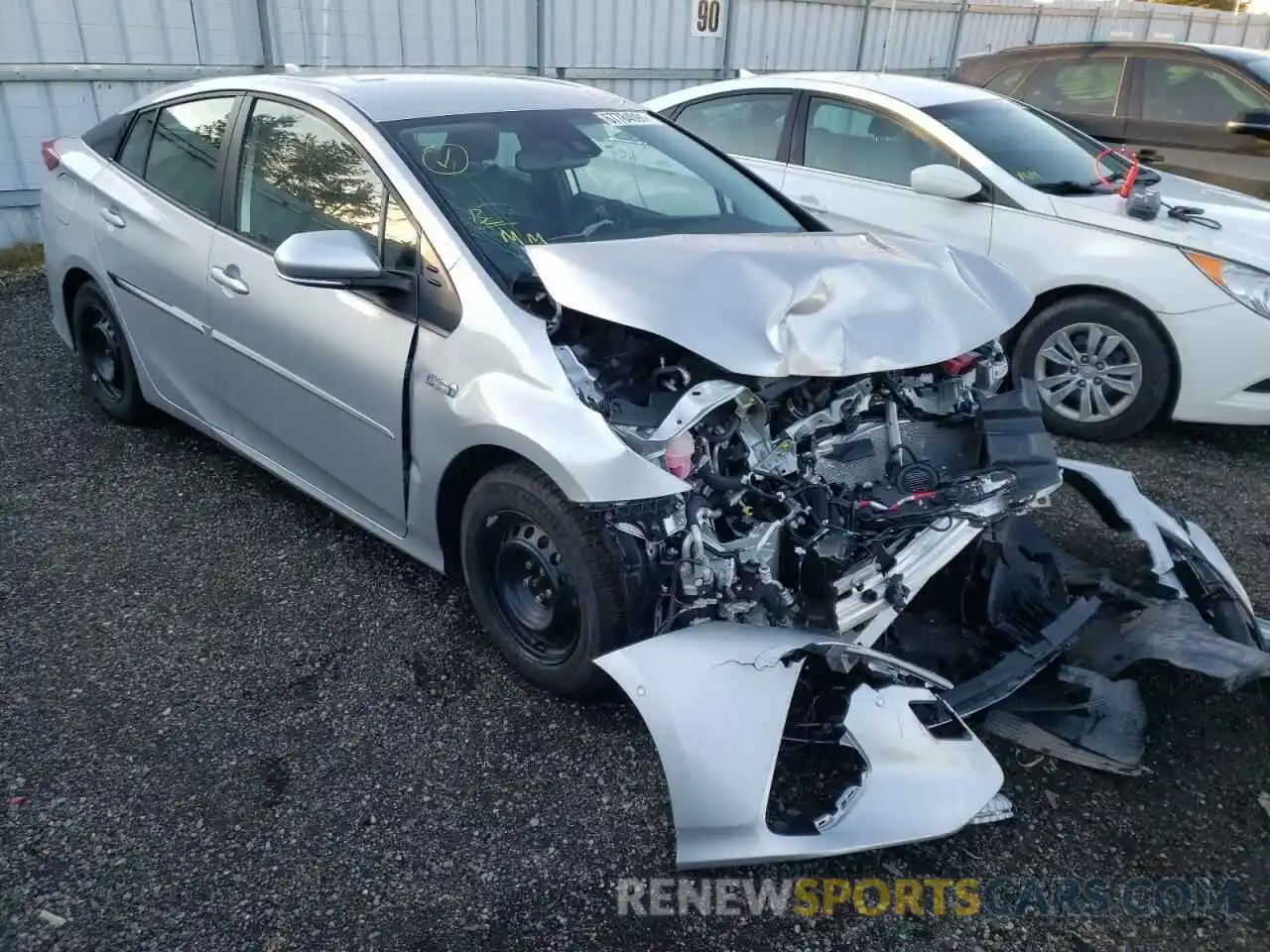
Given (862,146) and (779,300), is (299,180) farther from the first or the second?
(862,146)

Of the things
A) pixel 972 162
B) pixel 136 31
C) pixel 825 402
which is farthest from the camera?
pixel 136 31

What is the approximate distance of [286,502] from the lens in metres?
4.19

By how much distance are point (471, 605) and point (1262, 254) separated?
A: 156 inches

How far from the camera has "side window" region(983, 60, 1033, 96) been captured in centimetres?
798

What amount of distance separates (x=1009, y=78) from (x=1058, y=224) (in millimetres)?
3706

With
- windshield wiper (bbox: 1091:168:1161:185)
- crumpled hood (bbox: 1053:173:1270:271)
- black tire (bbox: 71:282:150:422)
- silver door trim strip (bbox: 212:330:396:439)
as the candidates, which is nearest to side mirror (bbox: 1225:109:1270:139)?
crumpled hood (bbox: 1053:173:1270:271)

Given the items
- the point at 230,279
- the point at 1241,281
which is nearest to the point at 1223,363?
the point at 1241,281

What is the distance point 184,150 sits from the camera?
13.0 feet

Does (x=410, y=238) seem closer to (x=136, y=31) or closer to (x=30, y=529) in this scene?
(x=30, y=529)

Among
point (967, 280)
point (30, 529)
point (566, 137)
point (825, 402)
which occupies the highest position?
point (566, 137)

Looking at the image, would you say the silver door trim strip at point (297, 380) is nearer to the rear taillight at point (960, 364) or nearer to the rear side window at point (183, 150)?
the rear side window at point (183, 150)

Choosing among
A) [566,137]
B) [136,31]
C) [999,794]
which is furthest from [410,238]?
[136,31]

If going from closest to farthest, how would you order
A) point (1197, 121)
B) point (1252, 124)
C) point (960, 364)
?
point (960, 364) → point (1252, 124) → point (1197, 121)

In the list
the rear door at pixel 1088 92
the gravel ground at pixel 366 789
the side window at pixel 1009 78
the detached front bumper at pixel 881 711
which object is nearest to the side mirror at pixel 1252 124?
the rear door at pixel 1088 92
